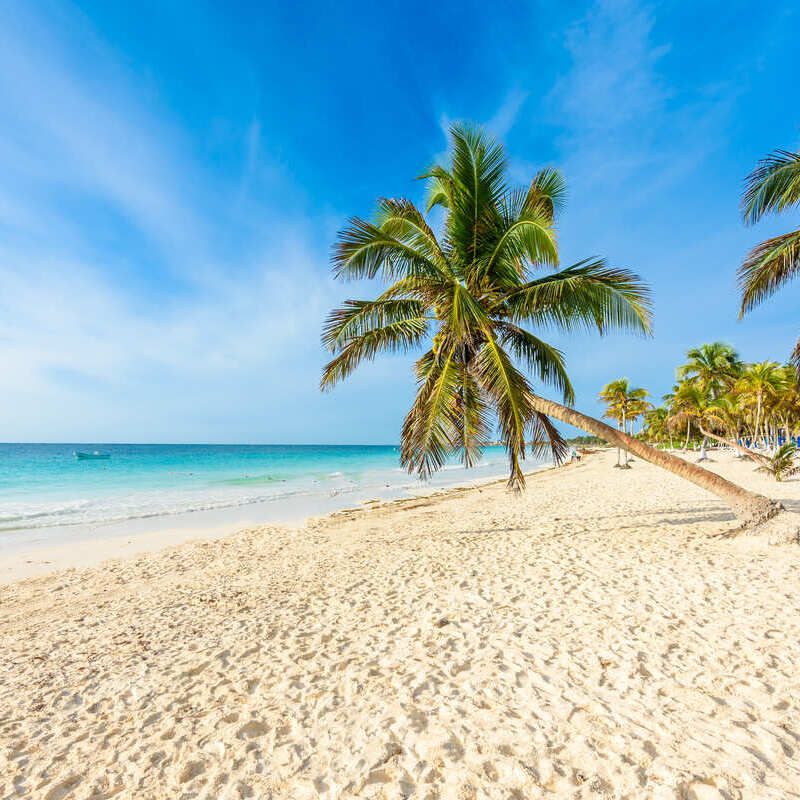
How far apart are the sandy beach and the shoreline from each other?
1.52 m

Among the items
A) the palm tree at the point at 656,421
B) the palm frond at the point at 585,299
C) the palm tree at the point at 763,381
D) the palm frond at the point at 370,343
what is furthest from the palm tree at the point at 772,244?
the palm tree at the point at 656,421

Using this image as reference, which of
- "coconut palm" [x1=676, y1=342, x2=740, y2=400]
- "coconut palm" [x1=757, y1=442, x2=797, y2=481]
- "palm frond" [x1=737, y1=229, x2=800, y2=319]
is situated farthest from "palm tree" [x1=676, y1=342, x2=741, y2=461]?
"palm frond" [x1=737, y1=229, x2=800, y2=319]

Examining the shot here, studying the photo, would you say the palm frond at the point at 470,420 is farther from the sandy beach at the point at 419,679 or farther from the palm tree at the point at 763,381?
the palm tree at the point at 763,381

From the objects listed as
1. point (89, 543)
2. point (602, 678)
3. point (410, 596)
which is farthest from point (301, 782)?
point (89, 543)

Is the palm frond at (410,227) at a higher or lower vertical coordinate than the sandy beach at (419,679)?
higher

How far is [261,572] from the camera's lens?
6.12 metres

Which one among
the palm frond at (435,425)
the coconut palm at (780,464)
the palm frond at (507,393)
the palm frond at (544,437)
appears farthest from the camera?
the coconut palm at (780,464)

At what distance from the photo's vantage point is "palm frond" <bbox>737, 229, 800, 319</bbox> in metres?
7.02

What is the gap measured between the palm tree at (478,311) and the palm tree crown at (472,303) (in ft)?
0.06

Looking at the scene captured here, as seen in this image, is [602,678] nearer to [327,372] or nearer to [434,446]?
[434,446]

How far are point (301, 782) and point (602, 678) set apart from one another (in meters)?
2.19

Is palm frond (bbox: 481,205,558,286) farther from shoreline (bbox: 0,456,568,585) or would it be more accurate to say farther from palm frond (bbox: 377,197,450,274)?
shoreline (bbox: 0,456,568,585)

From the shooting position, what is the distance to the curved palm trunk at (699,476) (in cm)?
619

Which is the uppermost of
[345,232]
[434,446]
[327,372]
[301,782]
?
[345,232]
